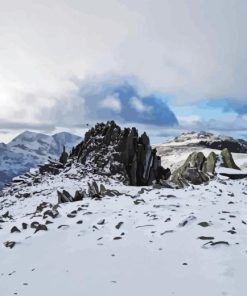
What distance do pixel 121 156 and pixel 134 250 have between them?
41.2 m

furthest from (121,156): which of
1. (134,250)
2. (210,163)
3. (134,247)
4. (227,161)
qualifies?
(134,250)

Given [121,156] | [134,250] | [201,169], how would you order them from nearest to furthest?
[134,250] < [201,169] < [121,156]

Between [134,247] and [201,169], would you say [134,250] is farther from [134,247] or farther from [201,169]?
[201,169]

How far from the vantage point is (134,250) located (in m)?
13.1

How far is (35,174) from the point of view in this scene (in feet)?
178

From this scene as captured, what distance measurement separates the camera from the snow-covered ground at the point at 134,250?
10.7 m

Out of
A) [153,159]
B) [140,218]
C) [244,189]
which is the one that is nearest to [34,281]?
[140,218]

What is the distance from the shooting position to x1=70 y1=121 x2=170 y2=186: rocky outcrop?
5234 cm

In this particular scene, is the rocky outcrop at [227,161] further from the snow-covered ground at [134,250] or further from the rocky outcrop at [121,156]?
the snow-covered ground at [134,250]

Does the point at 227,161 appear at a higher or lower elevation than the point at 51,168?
higher

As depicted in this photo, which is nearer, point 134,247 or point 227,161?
point 134,247

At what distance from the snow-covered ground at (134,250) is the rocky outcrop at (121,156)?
31.6 m

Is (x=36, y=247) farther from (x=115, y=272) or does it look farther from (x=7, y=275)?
(x=115, y=272)

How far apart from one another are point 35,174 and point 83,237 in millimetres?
40376
